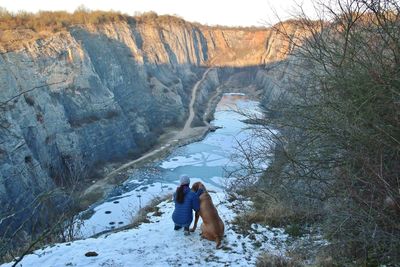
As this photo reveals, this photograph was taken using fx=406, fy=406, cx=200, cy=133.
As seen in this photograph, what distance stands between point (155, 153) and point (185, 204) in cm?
2729

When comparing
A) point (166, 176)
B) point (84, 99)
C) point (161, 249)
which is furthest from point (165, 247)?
point (84, 99)

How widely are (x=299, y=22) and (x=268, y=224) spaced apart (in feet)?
12.0

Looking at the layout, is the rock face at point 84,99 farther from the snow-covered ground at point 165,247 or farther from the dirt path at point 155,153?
the snow-covered ground at point 165,247

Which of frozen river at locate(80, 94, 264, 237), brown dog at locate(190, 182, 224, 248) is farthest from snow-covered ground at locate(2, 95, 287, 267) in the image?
frozen river at locate(80, 94, 264, 237)

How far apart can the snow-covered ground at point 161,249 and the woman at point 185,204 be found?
0.73 feet

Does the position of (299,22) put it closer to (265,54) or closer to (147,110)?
(147,110)

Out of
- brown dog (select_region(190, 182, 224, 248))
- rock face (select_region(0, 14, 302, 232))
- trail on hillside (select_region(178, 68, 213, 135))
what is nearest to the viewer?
brown dog (select_region(190, 182, 224, 248))

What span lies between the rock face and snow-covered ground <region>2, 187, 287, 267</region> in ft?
11.5

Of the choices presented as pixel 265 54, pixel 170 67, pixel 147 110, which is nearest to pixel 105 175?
pixel 147 110

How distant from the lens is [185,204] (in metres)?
7.00

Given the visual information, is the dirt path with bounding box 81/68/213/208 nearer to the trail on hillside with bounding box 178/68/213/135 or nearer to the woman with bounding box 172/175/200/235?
the trail on hillside with bounding box 178/68/213/135

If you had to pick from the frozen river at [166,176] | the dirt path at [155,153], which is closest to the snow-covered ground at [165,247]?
the frozen river at [166,176]

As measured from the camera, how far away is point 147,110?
137 feet

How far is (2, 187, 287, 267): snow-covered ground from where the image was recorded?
575cm
